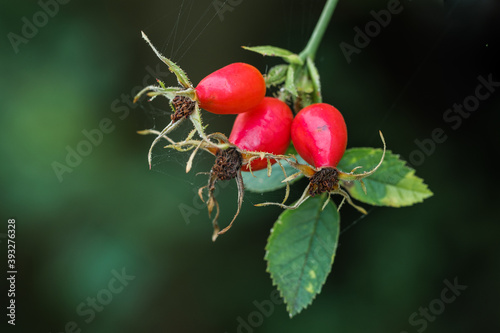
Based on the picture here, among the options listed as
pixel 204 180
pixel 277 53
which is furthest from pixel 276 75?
pixel 204 180

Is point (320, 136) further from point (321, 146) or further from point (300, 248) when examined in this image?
point (300, 248)

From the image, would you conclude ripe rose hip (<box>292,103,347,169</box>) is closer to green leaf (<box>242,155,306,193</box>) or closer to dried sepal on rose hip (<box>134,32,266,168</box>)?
dried sepal on rose hip (<box>134,32,266,168</box>)

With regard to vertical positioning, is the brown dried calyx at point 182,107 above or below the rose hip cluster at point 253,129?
above

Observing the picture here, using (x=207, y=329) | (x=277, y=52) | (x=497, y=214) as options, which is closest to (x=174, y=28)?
(x=277, y=52)

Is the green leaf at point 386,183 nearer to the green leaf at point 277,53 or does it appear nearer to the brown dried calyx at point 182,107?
the green leaf at point 277,53

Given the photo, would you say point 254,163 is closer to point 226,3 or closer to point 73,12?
point 226,3

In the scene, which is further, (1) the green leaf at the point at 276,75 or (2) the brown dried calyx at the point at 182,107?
(1) the green leaf at the point at 276,75

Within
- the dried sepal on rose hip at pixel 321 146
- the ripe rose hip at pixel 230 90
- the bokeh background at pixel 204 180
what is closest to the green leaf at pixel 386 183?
the dried sepal on rose hip at pixel 321 146

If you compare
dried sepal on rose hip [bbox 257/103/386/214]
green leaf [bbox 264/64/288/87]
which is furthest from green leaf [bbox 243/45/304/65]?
dried sepal on rose hip [bbox 257/103/386/214]
